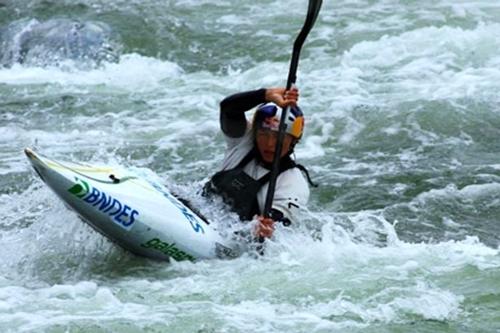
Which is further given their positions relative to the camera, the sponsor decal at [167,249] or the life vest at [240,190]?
the life vest at [240,190]

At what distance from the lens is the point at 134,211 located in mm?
6043

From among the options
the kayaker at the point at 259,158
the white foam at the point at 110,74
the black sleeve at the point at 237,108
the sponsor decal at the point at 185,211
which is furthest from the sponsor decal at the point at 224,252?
the white foam at the point at 110,74

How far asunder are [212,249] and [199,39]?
7342mm

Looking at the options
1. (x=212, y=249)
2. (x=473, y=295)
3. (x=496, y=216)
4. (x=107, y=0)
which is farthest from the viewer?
(x=107, y=0)

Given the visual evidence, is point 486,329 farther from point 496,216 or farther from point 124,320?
point 496,216

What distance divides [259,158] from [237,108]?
14.4 inches

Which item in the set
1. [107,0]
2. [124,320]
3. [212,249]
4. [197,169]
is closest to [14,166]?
[197,169]

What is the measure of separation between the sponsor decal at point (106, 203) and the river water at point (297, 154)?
0.37 m

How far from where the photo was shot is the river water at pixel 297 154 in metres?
5.55

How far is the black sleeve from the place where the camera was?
654 centimetres

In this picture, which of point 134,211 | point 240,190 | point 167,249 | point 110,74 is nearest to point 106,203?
point 134,211

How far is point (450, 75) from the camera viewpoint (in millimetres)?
11203

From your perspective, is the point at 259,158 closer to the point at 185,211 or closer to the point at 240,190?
the point at 240,190

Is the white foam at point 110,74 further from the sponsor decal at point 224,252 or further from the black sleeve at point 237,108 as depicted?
the sponsor decal at point 224,252
